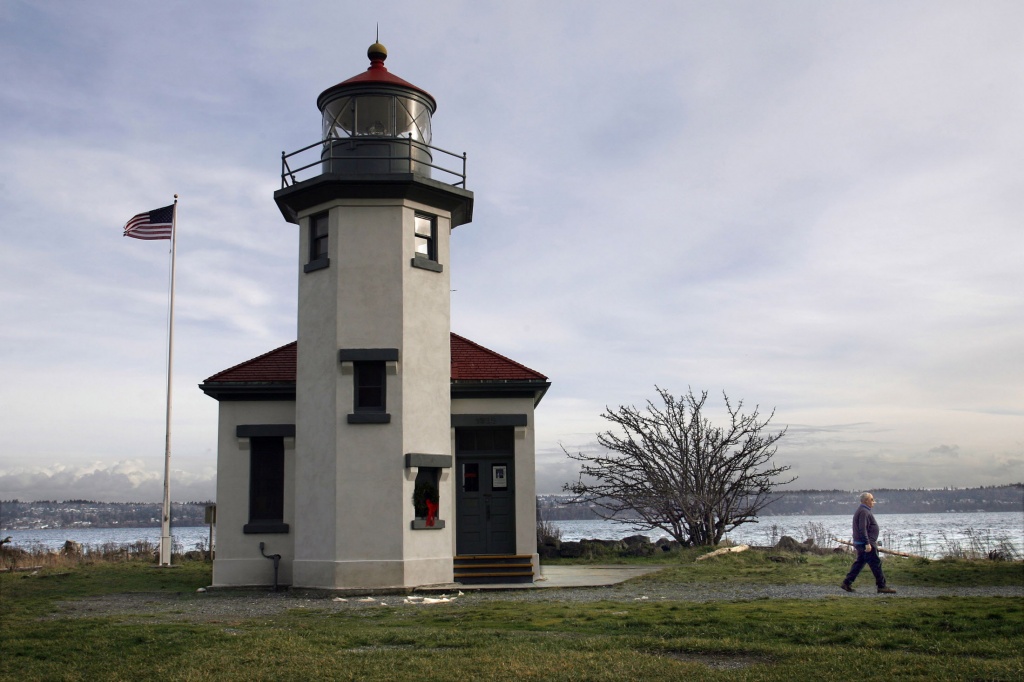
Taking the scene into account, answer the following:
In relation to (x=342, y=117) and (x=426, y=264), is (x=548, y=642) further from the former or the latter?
(x=342, y=117)

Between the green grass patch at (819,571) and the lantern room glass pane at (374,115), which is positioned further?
the lantern room glass pane at (374,115)

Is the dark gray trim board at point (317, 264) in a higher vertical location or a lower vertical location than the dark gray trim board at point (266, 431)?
higher

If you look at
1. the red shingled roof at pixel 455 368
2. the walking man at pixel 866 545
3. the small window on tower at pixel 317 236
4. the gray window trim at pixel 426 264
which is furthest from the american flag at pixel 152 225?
the walking man at pixel 866 545

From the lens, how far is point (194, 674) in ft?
27.7

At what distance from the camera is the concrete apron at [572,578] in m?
16.9

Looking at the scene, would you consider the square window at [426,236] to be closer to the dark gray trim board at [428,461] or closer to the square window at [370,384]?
the square window at [370,384]

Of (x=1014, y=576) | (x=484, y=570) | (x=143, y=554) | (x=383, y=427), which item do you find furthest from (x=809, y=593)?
(x=143, y=554)

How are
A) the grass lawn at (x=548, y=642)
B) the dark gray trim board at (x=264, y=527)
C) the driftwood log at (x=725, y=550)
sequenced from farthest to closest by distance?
the driftwood log at (x=725, y=550)
the dark gray trim board at (x=264, y=527)
the grass lawn at (x=548, y=642)

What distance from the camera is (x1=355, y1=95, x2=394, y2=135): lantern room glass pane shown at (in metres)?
18.6

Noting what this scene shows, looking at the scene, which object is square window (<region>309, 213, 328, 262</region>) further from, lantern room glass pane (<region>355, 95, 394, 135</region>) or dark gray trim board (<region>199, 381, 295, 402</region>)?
dark gray trim board (<region>199, 381, 295, 402</region>)

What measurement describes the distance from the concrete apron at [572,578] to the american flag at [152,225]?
46.8 ft

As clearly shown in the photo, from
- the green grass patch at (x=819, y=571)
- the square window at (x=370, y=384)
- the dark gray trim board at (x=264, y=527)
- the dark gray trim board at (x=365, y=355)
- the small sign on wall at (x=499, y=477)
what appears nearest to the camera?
the green grass patch at (x=819, y=571)

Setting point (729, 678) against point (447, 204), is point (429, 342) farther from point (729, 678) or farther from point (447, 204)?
point (729, 678)

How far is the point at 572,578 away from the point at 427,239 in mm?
7379
